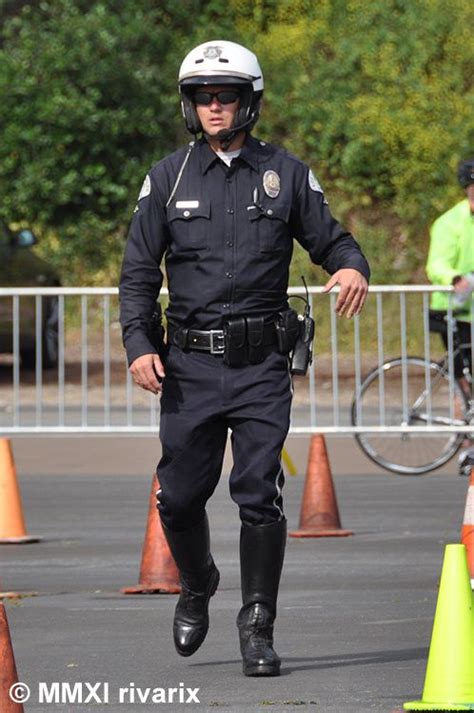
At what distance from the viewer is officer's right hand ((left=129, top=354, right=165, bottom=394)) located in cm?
654

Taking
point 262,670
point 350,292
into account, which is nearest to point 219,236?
point 350,292

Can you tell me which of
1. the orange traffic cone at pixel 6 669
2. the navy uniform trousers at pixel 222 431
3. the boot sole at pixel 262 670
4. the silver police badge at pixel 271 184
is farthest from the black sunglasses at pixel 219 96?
the orange traffic cone at pixel 6 669

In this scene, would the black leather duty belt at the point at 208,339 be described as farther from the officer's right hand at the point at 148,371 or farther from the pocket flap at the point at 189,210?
the pocket flap at the point at 189,210

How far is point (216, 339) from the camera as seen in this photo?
21.7 feet

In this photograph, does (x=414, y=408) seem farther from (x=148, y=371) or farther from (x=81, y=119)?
(x=81, y=119)

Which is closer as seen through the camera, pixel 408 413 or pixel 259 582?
pixel 259 582

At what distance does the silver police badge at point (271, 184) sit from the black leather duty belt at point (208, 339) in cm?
42

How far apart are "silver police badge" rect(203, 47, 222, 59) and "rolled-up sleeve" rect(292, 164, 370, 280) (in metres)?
0.46

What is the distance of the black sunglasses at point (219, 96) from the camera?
6.67m

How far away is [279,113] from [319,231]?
21088mm

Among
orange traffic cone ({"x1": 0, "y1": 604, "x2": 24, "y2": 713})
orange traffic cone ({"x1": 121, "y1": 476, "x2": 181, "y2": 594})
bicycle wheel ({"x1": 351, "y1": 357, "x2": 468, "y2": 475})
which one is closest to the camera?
orange traffic cone ({"x1": 0, "y1": 604, "x2": 24, "y2": 713})

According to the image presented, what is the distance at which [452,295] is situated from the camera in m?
13.4

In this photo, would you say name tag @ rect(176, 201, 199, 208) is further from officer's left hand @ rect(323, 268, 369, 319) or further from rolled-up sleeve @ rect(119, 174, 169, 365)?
officer's left hand @ rect(323, 268, 369, 319)

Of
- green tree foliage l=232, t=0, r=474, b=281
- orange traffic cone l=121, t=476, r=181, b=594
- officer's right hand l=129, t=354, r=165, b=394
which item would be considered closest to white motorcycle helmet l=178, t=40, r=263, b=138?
officer's right hand l=129, t=354, r=165, b=394
